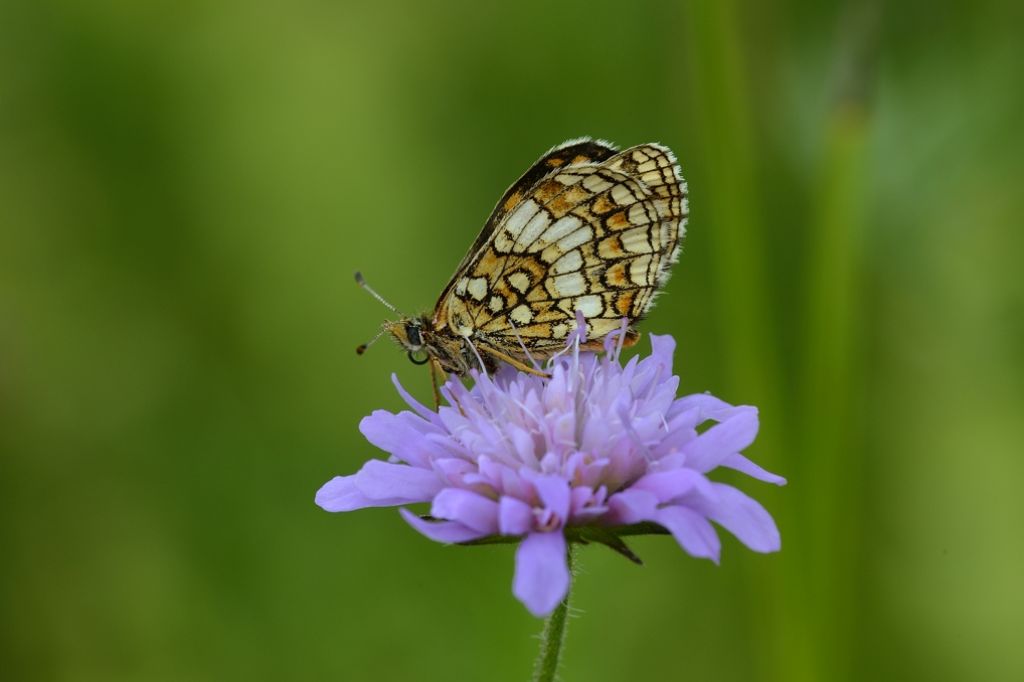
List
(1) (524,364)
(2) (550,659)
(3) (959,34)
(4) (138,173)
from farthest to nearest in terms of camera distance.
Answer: (4) (138,173)
(3) (959,34)
(1) (524,364)
(2) (550,659)

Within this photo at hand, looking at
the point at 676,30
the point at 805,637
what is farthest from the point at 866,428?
the point at 676,30

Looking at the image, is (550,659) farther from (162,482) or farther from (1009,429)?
(1009,429)

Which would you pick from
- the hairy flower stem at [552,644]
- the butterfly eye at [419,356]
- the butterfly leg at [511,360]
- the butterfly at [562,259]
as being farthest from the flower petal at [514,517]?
the butterfly eye at [419,356]

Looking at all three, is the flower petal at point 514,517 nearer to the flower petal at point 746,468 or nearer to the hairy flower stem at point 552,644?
the hairy flower stem at point 552,644

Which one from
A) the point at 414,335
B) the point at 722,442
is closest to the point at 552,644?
the point at 722,442

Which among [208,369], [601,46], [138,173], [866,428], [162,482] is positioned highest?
[601,46]

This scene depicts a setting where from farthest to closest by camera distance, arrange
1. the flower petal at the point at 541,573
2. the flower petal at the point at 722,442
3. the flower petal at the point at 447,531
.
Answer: the flower petal at the point at 722,442
the flower petal at the point at 447,531
the flower petal at the point at 541,573
